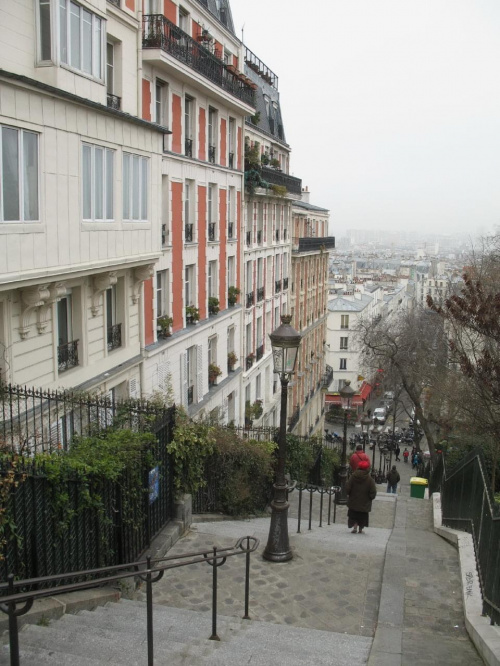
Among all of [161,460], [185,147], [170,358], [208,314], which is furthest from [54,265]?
[208,314]

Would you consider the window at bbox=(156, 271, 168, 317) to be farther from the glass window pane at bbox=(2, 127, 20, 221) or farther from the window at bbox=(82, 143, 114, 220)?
the glass window pane at bbox=(2, 127, 20, 221)

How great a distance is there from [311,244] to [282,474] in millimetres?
34213

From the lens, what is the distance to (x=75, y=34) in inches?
447

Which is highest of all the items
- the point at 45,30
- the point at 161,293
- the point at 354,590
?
the point at 45,30

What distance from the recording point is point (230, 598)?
8273mm

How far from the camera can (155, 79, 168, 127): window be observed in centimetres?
1850

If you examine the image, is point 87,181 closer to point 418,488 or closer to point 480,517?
point 480,517

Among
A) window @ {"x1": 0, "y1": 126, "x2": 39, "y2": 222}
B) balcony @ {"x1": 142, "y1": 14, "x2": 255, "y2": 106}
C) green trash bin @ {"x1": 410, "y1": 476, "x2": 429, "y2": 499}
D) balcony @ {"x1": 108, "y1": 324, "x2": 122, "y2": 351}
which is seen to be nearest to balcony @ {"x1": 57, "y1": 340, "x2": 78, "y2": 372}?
balcony @ {"x1": 108, "y1": 324, "x2": 122, "y2": 351}

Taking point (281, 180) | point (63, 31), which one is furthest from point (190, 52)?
point (281, 180)

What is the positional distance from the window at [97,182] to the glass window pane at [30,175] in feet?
5.23

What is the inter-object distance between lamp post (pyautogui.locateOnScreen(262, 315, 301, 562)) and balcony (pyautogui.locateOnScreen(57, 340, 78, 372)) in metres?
5.06

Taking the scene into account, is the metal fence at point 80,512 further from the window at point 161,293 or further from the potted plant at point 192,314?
the potted plant at point 192,314

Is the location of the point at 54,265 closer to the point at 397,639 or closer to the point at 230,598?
the point at 230,598

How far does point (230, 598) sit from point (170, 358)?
11.7m
